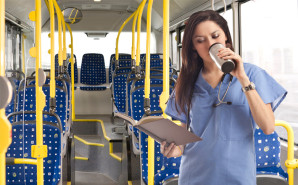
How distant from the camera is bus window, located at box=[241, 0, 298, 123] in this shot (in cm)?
416

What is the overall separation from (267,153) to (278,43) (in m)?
1.82

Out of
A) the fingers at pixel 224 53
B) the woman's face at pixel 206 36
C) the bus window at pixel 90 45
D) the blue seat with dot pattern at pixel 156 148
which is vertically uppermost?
the bus window at pixel 90 45

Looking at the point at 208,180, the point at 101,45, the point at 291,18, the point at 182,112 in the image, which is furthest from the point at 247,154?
the point at 101,45

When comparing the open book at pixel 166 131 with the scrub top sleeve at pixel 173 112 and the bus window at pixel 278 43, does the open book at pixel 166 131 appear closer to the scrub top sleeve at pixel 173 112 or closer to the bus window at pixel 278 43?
the scrub top sleeve at pixel 173 112

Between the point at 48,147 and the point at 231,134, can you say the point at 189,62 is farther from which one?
the point at 48,147

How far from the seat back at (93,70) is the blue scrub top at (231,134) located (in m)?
7.89

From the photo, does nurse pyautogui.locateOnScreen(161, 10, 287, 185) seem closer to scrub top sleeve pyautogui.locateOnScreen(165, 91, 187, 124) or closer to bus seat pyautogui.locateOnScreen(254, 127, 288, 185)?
scrub top sleeve pyautogui.locateOnScreen(165, 91, 187, 124)

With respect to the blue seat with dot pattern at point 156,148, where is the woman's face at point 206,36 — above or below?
above

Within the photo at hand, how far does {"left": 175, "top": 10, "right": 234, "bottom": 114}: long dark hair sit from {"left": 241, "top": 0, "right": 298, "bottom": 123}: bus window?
2728 millimetres

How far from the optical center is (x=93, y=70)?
9375 millimetres

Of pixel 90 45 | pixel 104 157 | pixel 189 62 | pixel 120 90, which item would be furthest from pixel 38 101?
pixel 90 45

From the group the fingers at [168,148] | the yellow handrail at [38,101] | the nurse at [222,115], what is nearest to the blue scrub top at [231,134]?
the nurse at [222,115]

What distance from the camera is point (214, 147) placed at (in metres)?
1.56

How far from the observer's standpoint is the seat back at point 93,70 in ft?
30.6
